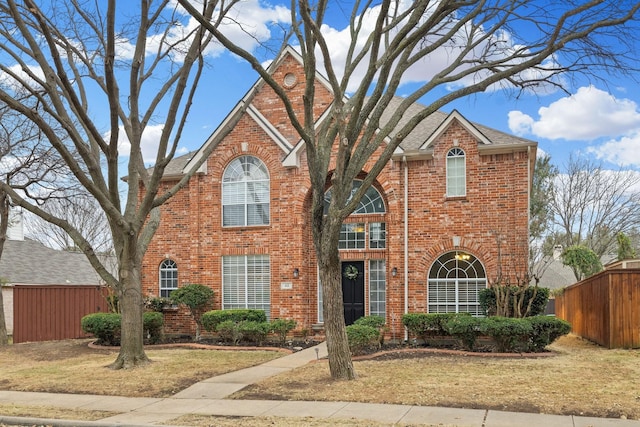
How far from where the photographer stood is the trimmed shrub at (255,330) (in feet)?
58.0

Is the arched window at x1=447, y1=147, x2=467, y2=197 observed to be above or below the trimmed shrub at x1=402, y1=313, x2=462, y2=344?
above

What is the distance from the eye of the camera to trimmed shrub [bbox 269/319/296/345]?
1784cm

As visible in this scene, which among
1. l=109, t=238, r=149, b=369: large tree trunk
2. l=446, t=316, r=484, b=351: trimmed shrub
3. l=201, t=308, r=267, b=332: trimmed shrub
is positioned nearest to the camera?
l=109, t=238, r=149, b=369: large tree trunk

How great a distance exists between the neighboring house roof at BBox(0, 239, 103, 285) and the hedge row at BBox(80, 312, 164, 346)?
11.9 meters

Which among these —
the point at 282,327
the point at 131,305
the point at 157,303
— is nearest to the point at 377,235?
the point at 282,327

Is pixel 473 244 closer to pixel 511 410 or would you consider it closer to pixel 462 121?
pixel 462 121

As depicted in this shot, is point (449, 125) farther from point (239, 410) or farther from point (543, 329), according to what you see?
point (239, 410)

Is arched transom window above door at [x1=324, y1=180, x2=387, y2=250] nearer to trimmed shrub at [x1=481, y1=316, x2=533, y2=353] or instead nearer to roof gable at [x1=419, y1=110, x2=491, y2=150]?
roof gable at [x1=419, y1=110, x2=491, y2=150]

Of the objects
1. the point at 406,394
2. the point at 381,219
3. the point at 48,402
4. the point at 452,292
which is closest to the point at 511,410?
the point at 406,394

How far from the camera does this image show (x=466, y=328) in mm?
15289

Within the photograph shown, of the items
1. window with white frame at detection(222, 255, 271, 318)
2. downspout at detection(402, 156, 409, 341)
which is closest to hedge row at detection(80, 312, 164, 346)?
window with white frame at detection(222, 255, 271, 318)

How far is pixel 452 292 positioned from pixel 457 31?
26.5ft

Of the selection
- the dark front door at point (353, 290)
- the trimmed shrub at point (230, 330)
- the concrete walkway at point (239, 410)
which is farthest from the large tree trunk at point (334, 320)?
the dark front door at point (353, 290)

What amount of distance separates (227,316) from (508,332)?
27.7 ft
